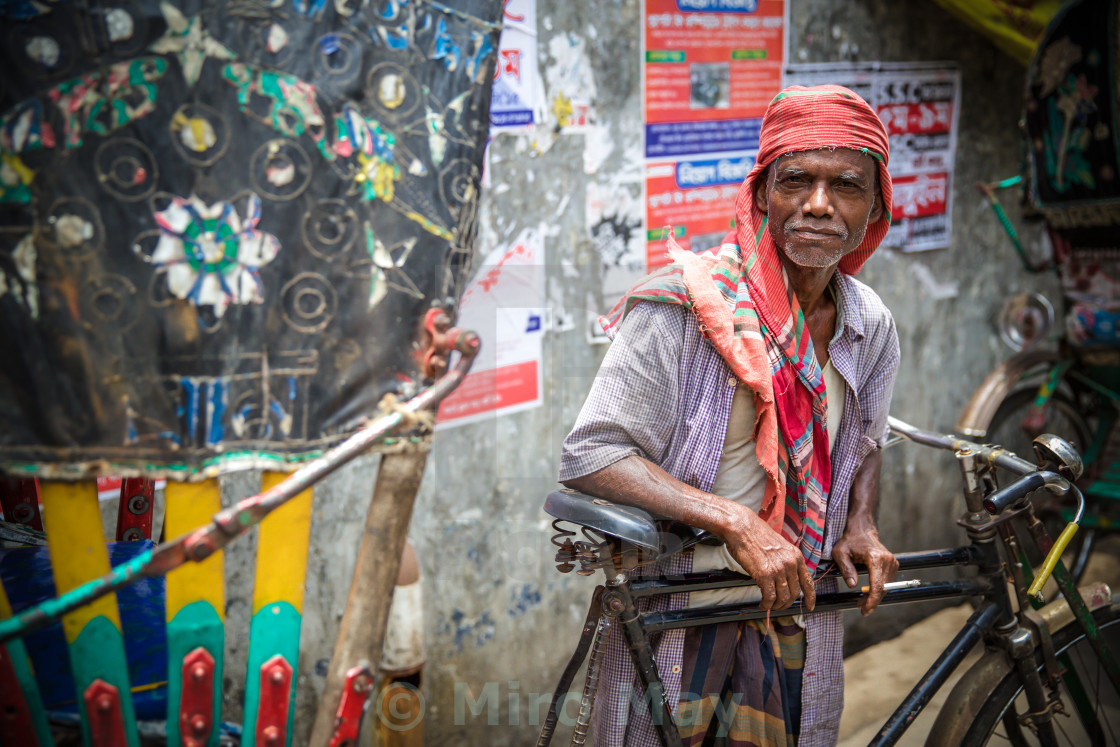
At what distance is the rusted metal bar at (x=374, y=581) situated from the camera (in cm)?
118

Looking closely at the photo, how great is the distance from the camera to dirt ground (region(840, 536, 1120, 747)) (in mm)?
3064

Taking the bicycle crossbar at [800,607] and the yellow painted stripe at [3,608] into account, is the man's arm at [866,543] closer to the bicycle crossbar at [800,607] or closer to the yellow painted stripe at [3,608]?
A: the bicycle crossbar at [800,607]

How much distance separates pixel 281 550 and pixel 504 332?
1497 millimetres

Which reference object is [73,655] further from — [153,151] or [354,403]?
[153,151]

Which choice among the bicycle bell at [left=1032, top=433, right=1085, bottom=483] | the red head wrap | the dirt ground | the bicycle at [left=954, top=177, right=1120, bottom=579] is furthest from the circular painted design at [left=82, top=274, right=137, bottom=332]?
the bicycle at [left=954, top=177, right=1120, bottom=579]

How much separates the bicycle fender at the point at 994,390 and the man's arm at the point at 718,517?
7.50ft

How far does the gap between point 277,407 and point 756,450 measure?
948mm

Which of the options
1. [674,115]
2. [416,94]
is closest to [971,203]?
[674,115]

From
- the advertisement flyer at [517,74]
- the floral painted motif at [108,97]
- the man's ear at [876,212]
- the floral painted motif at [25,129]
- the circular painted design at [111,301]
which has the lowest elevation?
the circular painted design at [111,301]

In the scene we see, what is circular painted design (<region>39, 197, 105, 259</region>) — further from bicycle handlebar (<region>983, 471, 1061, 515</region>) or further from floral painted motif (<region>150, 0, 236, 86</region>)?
bicycle handlebar (<region>983, 471, 1061, 515</region>)

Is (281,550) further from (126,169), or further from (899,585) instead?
(899,585)

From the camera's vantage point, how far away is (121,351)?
3.44 feet

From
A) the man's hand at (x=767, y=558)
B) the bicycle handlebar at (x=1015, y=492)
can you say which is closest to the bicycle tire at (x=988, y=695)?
the bicycle handlebar at (x=1015, y=492)

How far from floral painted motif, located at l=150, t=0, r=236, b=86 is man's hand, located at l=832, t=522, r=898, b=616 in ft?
5.20
